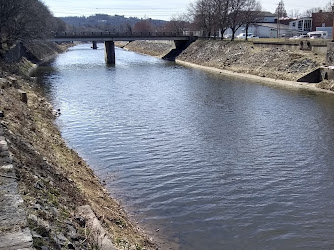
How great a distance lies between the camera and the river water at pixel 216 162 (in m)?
12.3

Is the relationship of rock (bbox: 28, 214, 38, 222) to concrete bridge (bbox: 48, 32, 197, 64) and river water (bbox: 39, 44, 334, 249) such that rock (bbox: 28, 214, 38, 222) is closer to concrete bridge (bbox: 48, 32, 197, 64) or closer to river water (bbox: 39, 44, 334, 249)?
river water (bbox: 39, 44, 334, 249)

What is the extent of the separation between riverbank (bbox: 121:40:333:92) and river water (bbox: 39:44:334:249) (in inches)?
441

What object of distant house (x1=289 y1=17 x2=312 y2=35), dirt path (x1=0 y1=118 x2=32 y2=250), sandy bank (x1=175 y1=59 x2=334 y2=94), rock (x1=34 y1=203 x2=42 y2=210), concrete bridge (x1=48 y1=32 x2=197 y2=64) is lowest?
sandy bank (x1=175 y1=59 x2=334 y2=94)

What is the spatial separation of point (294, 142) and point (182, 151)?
6737 millimetres

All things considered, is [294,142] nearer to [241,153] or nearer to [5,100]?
[241,153]

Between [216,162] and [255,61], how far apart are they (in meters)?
44.0

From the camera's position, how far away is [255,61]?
59.1 meters

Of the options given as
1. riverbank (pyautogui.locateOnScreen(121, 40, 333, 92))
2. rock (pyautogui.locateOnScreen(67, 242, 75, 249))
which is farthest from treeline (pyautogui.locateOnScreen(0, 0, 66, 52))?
rock (pyautogui.locateOnScreen(67, 242, 75, 249))

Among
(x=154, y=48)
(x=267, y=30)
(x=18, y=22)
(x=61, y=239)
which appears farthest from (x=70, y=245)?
(x=154, y=48)

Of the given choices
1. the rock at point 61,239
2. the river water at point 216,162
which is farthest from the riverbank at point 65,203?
the river water at point 216,162

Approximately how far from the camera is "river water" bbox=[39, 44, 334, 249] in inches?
484

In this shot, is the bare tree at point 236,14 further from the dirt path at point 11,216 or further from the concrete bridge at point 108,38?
the dirt path at point 11,216

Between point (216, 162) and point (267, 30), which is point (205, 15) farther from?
point (216, 162)

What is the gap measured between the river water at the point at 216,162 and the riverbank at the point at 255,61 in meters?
11.2
